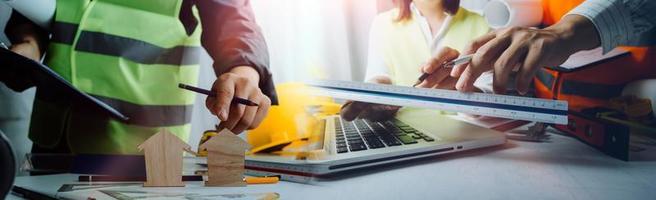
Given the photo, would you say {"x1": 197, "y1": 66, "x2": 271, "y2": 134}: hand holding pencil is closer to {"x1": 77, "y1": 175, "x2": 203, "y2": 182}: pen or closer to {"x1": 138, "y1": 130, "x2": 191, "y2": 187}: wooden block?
{"x1": 138, "y1": 130, "x2": 191, "y2": 187}: wooden block

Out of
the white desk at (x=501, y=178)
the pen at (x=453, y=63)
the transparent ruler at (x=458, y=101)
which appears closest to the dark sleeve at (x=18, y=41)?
the white desk at (x=501, y=178)

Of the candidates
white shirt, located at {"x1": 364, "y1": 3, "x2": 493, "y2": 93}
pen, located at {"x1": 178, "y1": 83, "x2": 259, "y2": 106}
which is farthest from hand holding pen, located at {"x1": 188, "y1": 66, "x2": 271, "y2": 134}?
white shirt, located at {"x1": 364, "y1": 3, "x2": 493, "y2": 93}

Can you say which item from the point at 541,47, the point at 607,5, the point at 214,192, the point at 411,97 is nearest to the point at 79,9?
the point at 214,192

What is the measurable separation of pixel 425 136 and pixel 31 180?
794 mm

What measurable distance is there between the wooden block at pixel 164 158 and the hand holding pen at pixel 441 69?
1.60 ft

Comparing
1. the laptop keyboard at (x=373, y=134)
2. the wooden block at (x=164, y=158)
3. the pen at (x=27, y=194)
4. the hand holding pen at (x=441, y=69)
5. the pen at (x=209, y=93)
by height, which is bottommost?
the pen at (x=27, y=194)

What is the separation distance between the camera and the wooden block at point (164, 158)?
1.07 metres

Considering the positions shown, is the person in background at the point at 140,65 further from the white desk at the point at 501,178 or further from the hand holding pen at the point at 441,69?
the hand holding pen at the point at 441,69

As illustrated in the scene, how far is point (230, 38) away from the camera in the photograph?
114 centimetres

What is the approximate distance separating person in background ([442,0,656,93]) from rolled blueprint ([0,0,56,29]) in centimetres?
81

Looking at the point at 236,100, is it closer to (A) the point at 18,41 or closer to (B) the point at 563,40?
(A) the point at 18,41

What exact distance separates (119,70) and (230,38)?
225 mm

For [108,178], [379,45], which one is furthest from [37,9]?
[379,45]

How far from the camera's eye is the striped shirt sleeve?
3.67 feet
